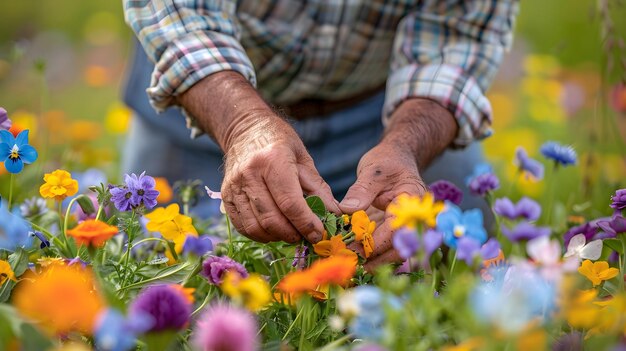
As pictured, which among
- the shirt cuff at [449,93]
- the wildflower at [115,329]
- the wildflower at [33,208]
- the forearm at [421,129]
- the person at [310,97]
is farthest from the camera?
the shirt cuff at [449,93]

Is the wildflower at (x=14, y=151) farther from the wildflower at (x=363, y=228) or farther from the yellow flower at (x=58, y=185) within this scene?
the wildflower at (x=363, y=228)

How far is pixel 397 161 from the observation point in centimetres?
104

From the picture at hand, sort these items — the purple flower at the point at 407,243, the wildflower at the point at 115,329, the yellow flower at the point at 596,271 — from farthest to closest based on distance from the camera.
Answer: the yellow flower at the point at 596,271 < the purple flower at the point at 407,243 < the wildflower at the point at 115,329

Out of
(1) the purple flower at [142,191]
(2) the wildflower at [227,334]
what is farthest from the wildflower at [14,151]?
(2) the wildflower at [227,334]

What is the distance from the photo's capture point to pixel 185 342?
2.45 feet

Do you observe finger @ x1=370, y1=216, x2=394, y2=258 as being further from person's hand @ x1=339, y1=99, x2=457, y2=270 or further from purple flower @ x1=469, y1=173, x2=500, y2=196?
purple flower @ x1=469, y1=173, x2=500, y2=196

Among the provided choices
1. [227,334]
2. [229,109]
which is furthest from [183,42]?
[227,334]

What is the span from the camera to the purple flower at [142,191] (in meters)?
0.88

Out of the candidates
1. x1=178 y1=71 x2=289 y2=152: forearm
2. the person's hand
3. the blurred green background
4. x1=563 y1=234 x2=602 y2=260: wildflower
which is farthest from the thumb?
the blurred green background

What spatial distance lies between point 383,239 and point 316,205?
0.28 ft

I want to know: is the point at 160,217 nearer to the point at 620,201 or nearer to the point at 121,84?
the point at 620,201

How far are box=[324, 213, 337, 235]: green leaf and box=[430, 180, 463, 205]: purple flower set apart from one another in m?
0.26

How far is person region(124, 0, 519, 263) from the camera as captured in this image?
95cm

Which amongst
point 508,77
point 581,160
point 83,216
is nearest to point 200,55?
point 83,216
